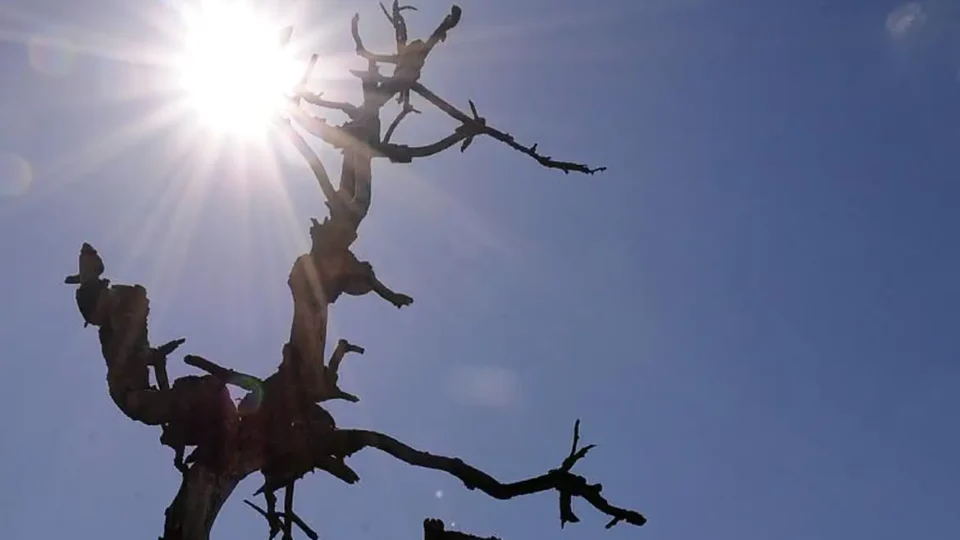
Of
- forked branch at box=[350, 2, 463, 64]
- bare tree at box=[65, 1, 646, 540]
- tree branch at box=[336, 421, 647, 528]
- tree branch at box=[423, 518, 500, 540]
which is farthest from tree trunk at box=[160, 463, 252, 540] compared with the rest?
forked branch at box=[350, 2, 463, 64]

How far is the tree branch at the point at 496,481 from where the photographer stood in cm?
757

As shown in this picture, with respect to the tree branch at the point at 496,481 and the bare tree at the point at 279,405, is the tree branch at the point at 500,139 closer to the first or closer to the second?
the bare tree at the point at 279,405

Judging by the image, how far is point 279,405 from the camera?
7848mm

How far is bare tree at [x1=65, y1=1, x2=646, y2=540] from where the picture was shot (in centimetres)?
747

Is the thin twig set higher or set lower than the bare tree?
higher

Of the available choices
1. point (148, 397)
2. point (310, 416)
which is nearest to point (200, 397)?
point (148, 397)

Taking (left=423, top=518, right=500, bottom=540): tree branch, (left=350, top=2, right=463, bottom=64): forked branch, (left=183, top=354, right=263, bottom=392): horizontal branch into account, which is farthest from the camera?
(left=350, top=2, right=463, bottom=64): forked branch

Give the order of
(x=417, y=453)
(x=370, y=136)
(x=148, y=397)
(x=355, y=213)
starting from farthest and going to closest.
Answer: (x=370, y=136), (x=355, y=213), (x=417, y=453), (x=148, y=397)

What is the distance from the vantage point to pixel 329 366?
823cm

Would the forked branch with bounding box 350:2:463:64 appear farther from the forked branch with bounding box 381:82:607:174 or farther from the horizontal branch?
the horizontal branch

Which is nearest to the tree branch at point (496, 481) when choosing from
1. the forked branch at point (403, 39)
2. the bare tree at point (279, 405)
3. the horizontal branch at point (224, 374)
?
the bare tree at point (279, 405)

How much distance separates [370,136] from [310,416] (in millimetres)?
2902

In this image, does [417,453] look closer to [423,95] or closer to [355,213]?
[355,213]

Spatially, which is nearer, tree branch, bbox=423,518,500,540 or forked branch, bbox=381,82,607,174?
tree branch, bbox=423,518,500,540
